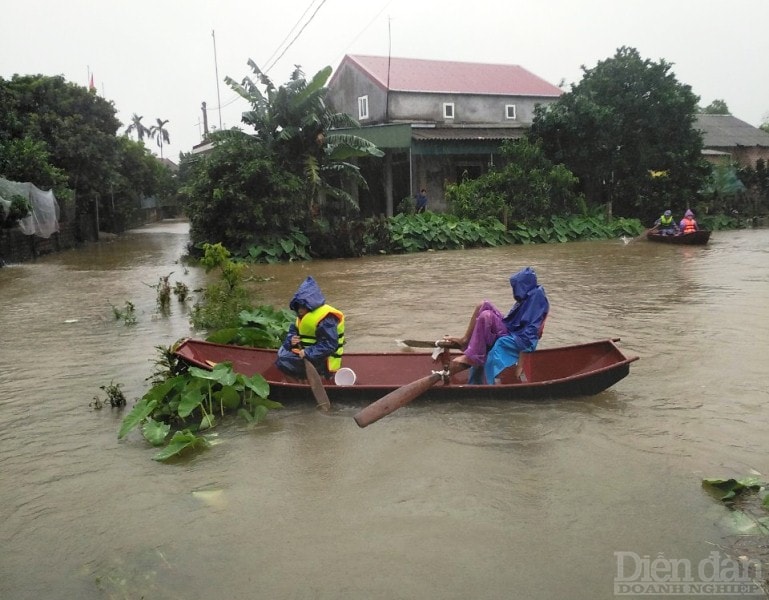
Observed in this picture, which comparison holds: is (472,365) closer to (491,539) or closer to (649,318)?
(491,539)

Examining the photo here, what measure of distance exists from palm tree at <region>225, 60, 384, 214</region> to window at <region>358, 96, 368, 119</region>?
944 centimetres

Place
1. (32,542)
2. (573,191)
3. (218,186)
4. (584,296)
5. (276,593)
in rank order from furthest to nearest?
(573,191)
(218,186)
(584,296)
(32,542)
(276,593)

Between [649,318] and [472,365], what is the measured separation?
525cm

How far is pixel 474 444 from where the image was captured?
5613mm

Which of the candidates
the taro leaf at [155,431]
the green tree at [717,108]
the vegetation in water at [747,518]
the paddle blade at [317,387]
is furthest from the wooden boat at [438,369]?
the green tree at [717,108]

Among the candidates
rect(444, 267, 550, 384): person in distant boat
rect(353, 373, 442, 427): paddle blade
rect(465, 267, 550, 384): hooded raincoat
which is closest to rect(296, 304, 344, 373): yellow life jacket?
rect(353, 373, 442, 427): paddle blade

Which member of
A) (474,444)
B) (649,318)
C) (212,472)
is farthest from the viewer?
(649,318)

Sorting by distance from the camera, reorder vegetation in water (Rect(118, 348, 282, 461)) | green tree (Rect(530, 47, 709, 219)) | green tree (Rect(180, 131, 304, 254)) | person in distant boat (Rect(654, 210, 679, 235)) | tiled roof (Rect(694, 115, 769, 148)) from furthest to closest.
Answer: tiled roof (Rect(694, 115, 769, 148)), green tree (Rect(530, 47, 709, 219)), person in distant boat (Rect(654, 210, 679, 235)), green tree (Rect(180, 131, 304, 254)), vegetation in water (Rect(118, 348, 282, 461))

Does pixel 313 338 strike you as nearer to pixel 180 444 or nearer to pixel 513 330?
pixel 180 444

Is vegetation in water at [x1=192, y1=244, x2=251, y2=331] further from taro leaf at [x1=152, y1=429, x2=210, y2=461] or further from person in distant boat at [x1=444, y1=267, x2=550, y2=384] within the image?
person in distant boat at [x1=444, y1=267, x2=550, y2=384]

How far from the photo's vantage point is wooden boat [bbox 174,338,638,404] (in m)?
6.04

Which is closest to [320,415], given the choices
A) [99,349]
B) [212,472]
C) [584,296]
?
[212,472]

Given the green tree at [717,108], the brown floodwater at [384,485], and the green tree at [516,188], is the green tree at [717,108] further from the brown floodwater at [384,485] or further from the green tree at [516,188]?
the brown floodwater at [384,485]

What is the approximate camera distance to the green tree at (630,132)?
81.3 ft
